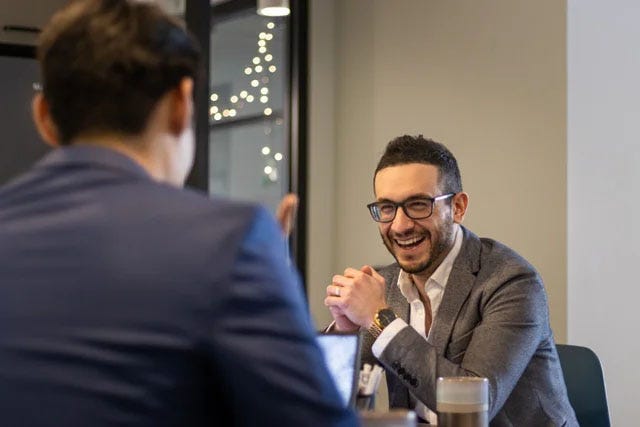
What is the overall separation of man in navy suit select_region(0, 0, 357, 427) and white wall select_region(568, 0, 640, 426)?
8.92ft

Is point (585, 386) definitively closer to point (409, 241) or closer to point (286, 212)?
point (409, 241)

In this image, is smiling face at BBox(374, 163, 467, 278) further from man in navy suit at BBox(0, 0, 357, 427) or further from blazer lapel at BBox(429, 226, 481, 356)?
man in navy suit at BBox(0, 0, 357, 427)

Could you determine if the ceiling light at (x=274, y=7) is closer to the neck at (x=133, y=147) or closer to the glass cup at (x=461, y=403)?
the glass cup at (x=461, y=403)

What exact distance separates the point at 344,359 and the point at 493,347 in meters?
0.59

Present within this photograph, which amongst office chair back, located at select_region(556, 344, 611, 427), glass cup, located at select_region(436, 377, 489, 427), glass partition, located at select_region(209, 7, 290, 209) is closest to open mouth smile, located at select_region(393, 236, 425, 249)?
office chair back, located at select_region(556, 344, 611, 427)

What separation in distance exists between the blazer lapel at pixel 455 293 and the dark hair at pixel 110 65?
1.48 metres

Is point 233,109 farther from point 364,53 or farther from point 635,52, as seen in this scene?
point 635,52

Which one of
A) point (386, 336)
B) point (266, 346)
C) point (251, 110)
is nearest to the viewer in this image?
point (266, 346)

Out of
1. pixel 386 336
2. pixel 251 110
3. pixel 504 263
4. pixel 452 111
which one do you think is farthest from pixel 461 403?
pixel 251 110

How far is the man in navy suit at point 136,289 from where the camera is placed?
2.72 ft

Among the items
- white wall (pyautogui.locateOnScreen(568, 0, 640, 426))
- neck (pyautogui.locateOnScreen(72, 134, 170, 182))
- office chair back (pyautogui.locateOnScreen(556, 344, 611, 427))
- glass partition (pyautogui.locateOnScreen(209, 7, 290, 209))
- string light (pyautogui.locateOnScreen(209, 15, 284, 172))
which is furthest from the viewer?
string light (pyautogui.locateOnScreen(209, 15, 284, 172))

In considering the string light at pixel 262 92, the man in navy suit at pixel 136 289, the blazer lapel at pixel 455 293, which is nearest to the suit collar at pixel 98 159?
the man in navy suit at pixel 136 289

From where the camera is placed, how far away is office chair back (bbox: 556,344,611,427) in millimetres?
2666

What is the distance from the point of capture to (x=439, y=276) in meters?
2.44
